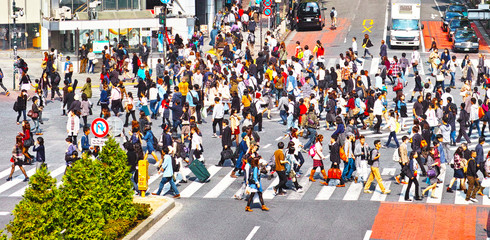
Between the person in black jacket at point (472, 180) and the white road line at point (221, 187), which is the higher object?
the person in black jacket at point (472, 180)

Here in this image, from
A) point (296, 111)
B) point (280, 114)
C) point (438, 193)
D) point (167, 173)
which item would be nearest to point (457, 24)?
point (280, 114)

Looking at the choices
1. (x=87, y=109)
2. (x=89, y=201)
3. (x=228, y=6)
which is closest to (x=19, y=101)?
(x=87, y=109)

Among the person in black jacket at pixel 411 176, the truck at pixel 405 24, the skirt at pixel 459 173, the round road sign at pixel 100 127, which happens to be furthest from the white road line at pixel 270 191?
the truck at pixel 405 24

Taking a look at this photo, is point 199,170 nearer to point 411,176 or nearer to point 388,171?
point 388,171

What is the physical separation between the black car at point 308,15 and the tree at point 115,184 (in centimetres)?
4379

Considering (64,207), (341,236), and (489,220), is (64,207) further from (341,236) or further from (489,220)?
(489,220)

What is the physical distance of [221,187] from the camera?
2681 centimetres

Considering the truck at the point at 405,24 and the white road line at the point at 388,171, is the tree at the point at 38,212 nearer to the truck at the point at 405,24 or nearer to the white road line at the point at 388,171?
the white road line at the point at 388,171

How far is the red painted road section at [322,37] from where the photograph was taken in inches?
2314

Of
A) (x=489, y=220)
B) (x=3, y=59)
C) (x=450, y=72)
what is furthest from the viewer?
(x=3, y=59)

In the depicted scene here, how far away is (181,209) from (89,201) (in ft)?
15.3

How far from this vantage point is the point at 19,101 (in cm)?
3488

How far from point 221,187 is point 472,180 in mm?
7668

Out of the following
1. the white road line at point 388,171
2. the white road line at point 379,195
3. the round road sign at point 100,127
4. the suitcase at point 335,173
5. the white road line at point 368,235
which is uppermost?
the round road sign at point 100,127
